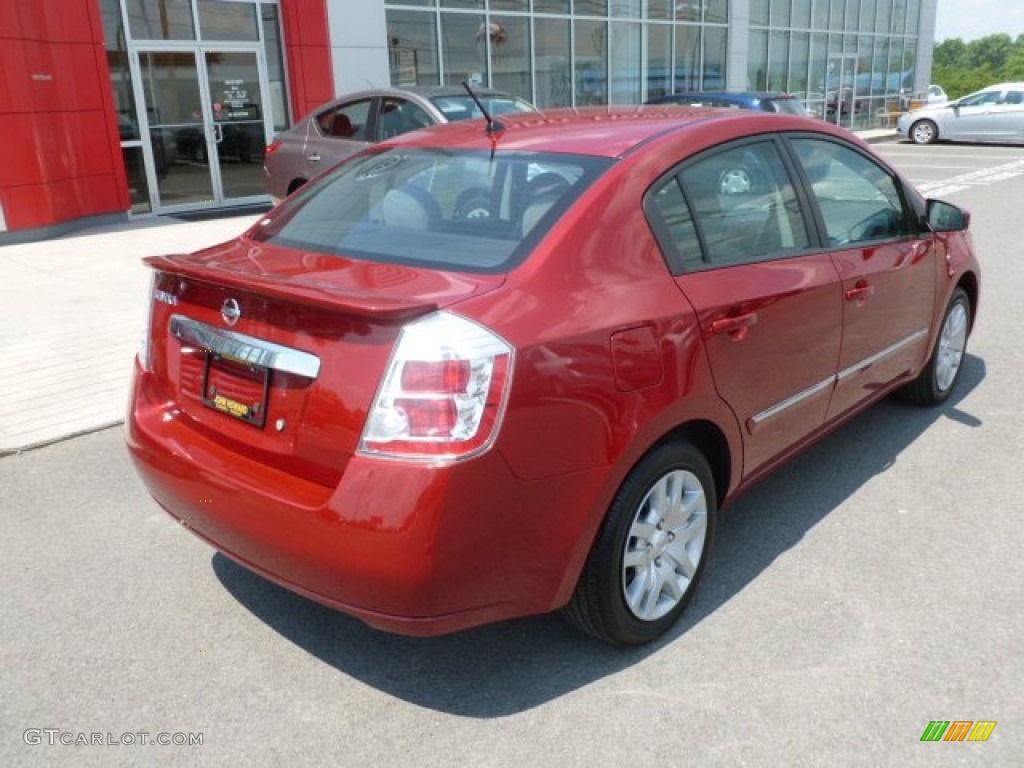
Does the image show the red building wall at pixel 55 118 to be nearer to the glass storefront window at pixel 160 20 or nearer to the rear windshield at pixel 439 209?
the glass storefront window at pixel 160 20

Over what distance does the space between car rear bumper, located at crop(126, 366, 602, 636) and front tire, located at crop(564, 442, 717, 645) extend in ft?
0.44

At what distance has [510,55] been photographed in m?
17.5

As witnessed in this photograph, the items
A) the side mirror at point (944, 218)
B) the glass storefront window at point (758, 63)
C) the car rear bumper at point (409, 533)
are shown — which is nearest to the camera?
the car rear bumper at point (409, 533)

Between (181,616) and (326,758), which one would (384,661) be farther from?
(181,616)

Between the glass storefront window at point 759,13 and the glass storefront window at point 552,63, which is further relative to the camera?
the glass storefront window at point 759,13

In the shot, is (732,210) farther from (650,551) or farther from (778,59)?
(778,59)

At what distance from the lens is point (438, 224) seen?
308 cm

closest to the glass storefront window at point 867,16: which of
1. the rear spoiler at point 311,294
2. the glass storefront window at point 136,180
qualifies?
the glass storefront window at point 136,180

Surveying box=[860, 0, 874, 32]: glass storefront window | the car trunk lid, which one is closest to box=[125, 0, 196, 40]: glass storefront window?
the car trunk lid

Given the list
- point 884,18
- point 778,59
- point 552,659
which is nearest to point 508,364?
point 552,659

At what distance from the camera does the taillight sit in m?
2.35

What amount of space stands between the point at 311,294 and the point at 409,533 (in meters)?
0.70

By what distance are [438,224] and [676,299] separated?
83cm

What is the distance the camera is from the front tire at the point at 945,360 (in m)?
4.93
